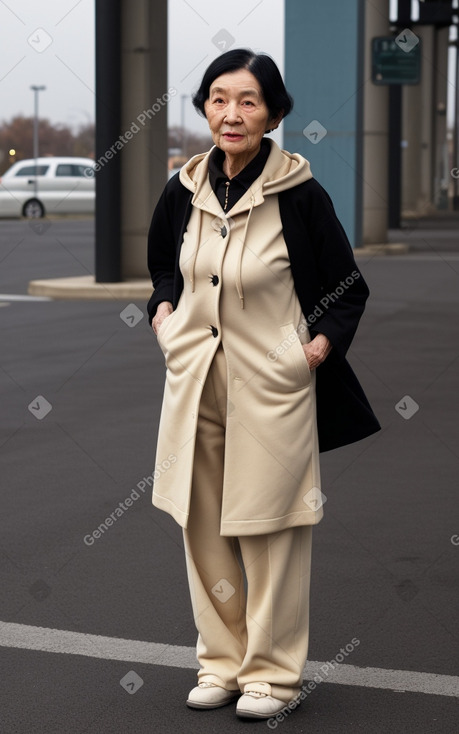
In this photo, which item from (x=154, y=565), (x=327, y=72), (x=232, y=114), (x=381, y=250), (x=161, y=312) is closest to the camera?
(x=232, y=114)

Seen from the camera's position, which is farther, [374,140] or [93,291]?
[374,140]

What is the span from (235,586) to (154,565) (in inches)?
61.3

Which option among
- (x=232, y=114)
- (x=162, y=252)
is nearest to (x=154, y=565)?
(x=162, y=252)

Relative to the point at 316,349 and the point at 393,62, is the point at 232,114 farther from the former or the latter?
the point at 393,62

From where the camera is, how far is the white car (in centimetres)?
4203

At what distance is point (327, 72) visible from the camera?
25.0m

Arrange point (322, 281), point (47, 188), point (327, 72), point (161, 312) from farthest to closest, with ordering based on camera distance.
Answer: point (47, 188) → point (327, 72) → point (161, 312) → point (322, 281)

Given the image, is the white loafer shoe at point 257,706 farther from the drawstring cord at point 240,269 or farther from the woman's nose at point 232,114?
the woman's nose at point 232,114

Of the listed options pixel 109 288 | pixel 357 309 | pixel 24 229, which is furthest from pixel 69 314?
pixel 24 229

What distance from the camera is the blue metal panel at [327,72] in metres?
24.9

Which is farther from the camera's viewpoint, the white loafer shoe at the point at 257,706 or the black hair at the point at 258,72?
the white loafer shoe at the point at 257,706

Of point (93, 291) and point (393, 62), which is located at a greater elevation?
point (393, 62)

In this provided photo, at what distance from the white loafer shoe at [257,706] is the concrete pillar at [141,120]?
14.0 metres

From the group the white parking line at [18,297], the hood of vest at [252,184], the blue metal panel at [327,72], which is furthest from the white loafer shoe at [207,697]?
the blue metal panel at [327,72]
